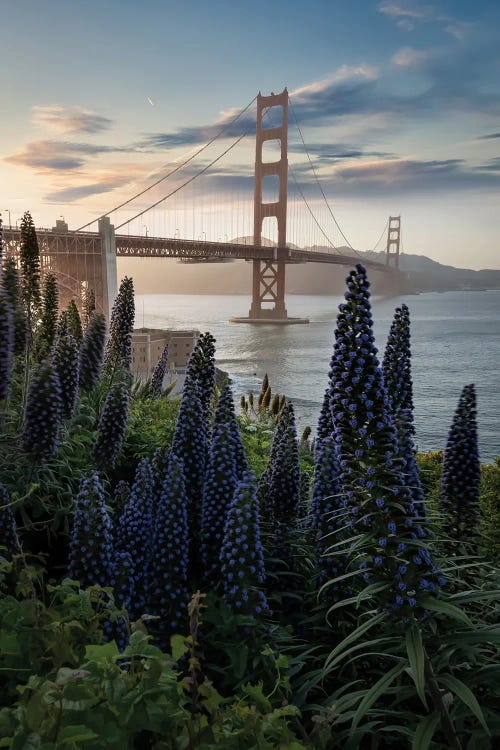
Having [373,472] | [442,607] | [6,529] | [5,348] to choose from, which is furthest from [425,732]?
[5,348]

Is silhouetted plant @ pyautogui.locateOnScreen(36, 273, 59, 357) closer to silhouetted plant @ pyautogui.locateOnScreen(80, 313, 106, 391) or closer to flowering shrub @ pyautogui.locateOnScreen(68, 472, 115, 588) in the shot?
silhouetted plant @ pyautogui.locateOnScreen(80, 313, 106, 391)

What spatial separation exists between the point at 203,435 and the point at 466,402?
1.27 metres

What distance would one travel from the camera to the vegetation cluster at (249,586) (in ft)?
4.32

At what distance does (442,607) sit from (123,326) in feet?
11.8

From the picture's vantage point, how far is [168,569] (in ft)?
7.48

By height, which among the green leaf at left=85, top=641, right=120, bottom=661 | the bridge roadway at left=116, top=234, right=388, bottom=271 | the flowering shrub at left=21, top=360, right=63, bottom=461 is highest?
the bridge roadway at left=116, top=234, right=388, bottom=271

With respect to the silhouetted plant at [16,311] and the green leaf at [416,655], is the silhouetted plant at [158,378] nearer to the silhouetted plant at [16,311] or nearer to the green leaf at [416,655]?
the silhouetted plant at [16,311]

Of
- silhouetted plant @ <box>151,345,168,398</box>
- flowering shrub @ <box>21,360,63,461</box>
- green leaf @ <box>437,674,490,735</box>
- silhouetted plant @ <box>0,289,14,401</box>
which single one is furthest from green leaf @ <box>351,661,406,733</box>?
silhouetted plant @ <box>151,345,168,398</box>

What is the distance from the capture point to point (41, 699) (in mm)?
1103

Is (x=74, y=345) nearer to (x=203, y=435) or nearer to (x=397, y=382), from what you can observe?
(x=203, y=435)

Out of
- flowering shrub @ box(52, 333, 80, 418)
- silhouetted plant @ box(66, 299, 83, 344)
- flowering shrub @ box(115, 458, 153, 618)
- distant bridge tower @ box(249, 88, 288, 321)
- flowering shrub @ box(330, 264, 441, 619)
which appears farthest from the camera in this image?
distant bridge tower @ box(249, 88, 288, 321)

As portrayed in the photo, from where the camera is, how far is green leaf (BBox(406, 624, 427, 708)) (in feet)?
4.97

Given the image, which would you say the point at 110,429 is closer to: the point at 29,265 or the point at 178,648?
the point at 29,265

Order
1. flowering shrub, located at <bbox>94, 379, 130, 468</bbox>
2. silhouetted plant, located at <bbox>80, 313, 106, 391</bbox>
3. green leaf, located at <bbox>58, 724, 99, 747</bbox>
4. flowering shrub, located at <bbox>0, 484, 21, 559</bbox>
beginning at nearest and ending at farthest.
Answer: green leaf, located at <bbox>58, 724, 99, 747</bbox>
flowering shrub, located at <bbox>0, 484, 21, 559</bbox>
flowering shrub, located at <bbox>94, 379, 130, 468</bbox>
silhouetted plant, located at <bbox>80, 313, 106, 391</bbox>
